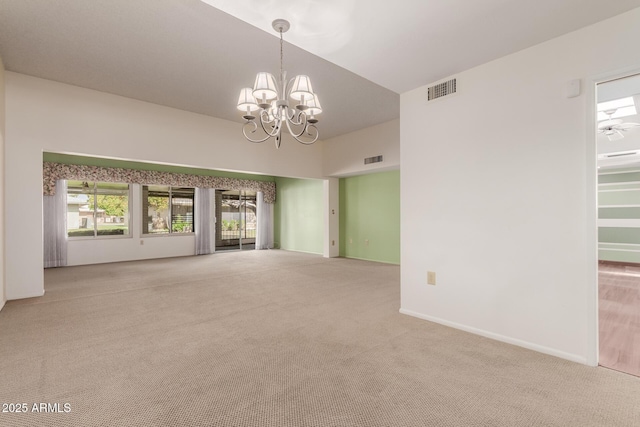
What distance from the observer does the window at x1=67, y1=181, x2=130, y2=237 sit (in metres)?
6.82

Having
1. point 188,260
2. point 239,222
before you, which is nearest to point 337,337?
point 188,260

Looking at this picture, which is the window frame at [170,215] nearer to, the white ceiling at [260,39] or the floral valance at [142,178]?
the floral valance at [142,178]

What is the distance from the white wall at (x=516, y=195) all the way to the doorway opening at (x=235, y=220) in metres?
7.29

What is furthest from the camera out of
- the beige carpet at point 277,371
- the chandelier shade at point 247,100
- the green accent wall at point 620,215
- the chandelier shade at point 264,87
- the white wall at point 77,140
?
the green accent wall at point 620,215

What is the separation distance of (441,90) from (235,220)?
317 inches

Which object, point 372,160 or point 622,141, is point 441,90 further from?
point 622,141

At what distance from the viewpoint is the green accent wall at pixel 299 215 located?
847 centimetres

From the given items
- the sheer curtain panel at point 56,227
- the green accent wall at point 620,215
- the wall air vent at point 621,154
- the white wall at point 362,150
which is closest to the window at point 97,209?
the sheer curtain panel at point 56,227

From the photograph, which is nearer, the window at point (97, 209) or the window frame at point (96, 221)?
the window frame at point (96, 221)

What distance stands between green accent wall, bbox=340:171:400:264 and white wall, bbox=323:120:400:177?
0.39 m

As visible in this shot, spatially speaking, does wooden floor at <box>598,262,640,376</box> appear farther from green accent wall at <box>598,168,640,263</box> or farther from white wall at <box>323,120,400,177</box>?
white wall at <box>323,120,400,177</box>

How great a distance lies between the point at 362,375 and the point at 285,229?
7750 millimetres

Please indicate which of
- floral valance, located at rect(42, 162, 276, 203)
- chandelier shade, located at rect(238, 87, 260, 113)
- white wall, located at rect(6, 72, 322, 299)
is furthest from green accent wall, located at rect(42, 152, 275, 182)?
chandelier shade, located at rect(238, 87, 260, 113)

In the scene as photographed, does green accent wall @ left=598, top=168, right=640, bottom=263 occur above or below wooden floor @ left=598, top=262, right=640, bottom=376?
above
